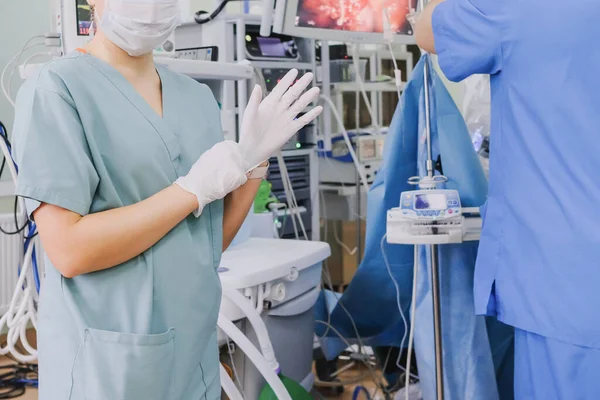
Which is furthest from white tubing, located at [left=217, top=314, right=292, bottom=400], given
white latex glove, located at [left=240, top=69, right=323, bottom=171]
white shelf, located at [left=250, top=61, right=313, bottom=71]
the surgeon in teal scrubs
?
white shelf, located at [left=250, top=61, right=313, bottom=71]

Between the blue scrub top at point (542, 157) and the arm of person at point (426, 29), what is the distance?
12 centimetres

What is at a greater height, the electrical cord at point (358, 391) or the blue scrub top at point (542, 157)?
the blue scrub top at point (542, 157)

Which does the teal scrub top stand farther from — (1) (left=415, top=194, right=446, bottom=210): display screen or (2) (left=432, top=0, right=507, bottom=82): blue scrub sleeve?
(1) (left=415, top=194, right=446, bottom=210): display screen

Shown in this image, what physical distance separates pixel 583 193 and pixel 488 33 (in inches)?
15.5

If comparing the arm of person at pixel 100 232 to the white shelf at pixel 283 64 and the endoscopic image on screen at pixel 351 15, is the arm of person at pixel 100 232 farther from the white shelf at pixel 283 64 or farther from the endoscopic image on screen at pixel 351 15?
the white shelf at pixel 283 64

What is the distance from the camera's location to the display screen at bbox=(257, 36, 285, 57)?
2.94 metres

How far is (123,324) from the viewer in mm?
1059

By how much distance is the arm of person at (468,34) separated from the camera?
4.81 ft

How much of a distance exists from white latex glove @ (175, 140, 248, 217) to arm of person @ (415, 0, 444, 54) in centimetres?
77

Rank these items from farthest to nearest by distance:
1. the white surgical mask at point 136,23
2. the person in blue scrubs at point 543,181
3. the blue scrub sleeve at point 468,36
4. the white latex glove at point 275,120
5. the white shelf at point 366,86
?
the white shelf at point 366,86, the blue scrub sleeve at point 468,36, the person in blue scrubs at point 543,181, the white latex glove at point 275,120, the white surgical mask at point 136,23

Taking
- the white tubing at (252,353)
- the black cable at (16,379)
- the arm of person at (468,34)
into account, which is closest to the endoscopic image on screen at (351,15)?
the arm of person at (468,34)

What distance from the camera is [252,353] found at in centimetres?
175

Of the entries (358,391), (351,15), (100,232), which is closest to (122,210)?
(100,232)

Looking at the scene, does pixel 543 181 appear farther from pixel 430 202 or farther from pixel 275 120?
pixel 275 120
